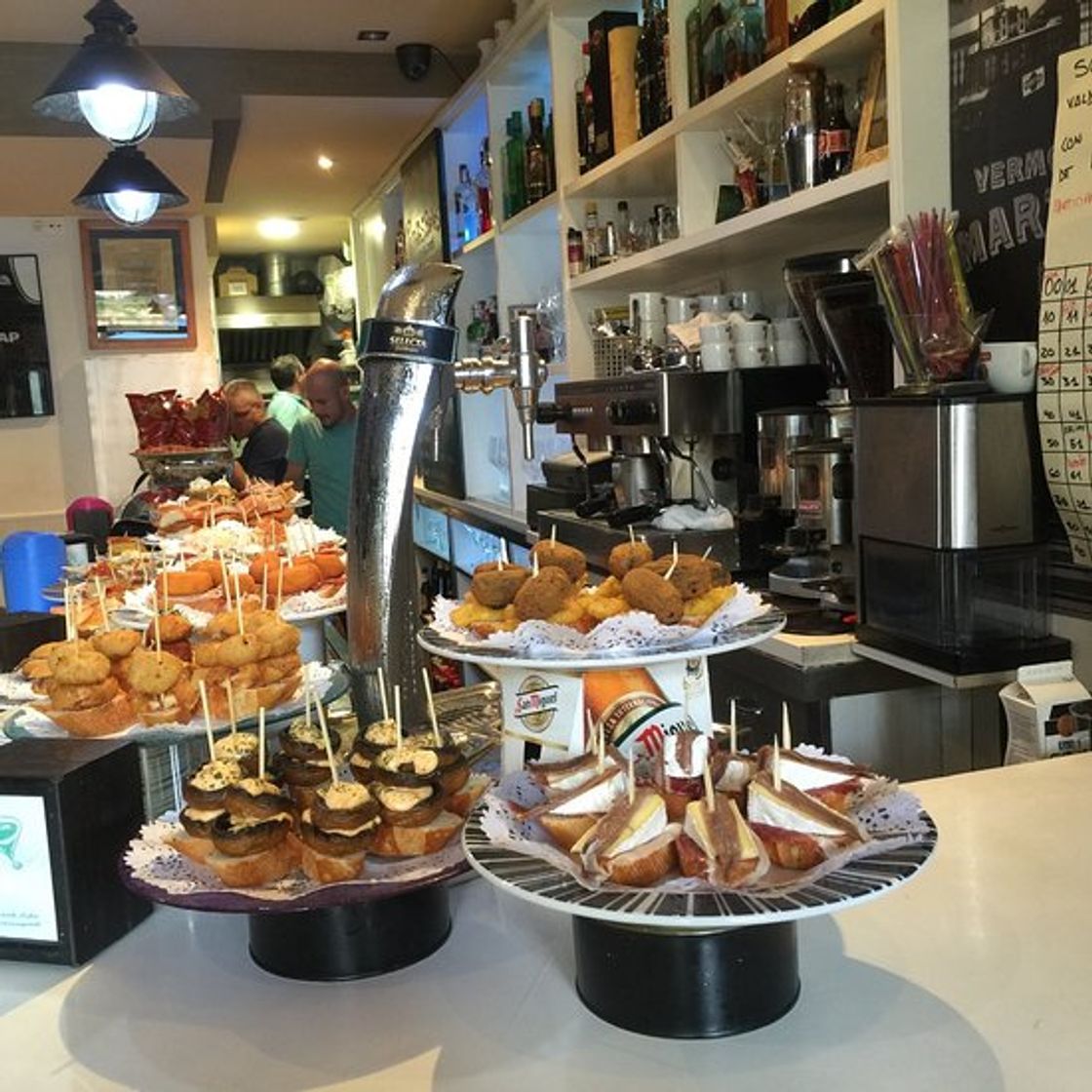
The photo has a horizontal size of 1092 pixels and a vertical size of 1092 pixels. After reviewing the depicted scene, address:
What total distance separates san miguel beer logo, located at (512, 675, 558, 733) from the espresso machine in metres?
1.40

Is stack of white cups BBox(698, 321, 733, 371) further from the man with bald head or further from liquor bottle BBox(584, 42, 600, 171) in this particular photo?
the man with bald head

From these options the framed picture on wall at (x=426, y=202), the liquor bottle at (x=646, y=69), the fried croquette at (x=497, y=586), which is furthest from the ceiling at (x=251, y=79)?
the fried croquette at (x=497, y=586)

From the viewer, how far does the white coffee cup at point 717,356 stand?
2916mm

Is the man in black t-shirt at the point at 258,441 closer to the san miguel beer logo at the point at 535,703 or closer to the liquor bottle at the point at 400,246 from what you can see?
the liquor bottle at the point at 400,246

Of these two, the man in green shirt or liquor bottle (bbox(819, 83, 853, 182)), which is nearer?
liquor bottle (bbox(819, 83, 853, 182))

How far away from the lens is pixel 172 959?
1139 mm

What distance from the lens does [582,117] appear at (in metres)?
3.82

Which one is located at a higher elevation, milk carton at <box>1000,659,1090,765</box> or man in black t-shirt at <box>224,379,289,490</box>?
man in black t-shirt at <box>224,379,289,490</box>

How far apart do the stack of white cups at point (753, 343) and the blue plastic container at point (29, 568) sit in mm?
1769

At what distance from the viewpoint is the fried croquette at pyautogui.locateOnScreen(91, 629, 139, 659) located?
1.48 m

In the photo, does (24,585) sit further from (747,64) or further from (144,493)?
(747,64)

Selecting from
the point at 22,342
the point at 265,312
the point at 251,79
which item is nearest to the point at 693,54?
the point at 251,79

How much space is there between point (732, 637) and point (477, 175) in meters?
4.45

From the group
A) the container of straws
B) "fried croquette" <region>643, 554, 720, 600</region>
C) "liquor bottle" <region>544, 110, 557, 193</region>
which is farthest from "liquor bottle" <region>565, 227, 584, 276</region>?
"fried croquette" <region>643, 554, 720, 600</region>
